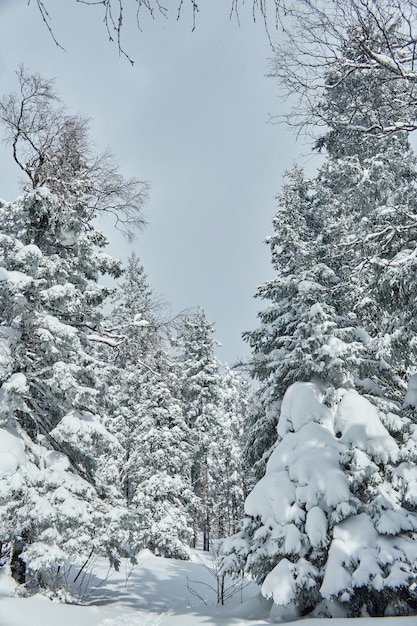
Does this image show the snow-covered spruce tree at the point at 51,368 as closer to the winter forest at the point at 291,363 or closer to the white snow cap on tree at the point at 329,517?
the winter forest at the point at 291,363

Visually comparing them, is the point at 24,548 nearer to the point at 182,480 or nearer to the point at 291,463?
the point at 291,463

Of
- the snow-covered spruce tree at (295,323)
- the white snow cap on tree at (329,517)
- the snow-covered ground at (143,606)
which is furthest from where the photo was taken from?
the snow-covered spruce tree at (295,323)

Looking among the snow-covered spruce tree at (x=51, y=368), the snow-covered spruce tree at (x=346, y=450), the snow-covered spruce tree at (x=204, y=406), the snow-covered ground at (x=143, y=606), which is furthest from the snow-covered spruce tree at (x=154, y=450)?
the snow-covered spruce tree at (x=346, y=450)

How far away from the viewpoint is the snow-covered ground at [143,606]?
6.02m

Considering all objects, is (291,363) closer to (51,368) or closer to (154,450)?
(51,368)

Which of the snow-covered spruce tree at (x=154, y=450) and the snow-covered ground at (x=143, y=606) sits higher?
the snow-covered spruce tree at (x=154, y=450)

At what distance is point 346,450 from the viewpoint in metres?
7.48

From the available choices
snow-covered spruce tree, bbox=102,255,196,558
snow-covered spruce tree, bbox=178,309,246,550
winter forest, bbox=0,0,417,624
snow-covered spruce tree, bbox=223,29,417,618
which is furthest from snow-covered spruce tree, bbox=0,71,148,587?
snow-covered spruce tree, bbox=178,309,246,550

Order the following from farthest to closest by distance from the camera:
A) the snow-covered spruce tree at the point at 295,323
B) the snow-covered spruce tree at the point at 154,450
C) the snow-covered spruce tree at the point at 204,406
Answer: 1. the snow-covered spruce tree at the point at 204,406
2. the snow-covered spruce tree at the point at 154,450
3. the snow-covered spruce tree at the point at 295,323

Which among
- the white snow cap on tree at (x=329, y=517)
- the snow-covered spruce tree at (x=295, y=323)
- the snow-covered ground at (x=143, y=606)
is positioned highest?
the snow-covered spruce tree at (x=295, y=323)

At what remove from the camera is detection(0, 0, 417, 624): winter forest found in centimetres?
643

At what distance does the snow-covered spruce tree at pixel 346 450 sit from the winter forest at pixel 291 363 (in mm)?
35

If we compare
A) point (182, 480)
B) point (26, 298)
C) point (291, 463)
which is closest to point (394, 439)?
point (291, 463)

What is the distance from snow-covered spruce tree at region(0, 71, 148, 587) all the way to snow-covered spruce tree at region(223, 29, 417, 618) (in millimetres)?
3243
